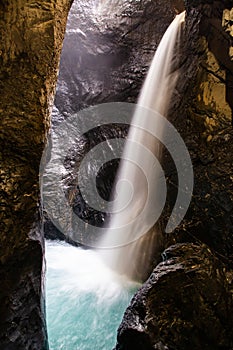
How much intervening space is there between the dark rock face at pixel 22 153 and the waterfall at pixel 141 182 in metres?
3.53

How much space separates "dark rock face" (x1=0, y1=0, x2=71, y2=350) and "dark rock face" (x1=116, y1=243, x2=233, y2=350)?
1101mm

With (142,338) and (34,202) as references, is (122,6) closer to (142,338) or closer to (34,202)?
(34,202)

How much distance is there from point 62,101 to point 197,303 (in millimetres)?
7398

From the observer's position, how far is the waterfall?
21.1 ft

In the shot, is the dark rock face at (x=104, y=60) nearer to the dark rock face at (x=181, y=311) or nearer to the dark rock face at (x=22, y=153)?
the dark rock face at (x=181, y=311)

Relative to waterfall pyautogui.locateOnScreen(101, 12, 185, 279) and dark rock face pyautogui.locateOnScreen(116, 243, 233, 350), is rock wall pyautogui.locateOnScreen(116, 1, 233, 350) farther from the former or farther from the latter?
waterfall pyautogui.locateOnScreen(101, 12, 185, 279)

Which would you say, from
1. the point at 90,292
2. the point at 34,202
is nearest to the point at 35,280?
the point at 34,202

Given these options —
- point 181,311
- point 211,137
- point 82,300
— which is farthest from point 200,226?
point 82,300

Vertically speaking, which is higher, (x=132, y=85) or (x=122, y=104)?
(x=132, y=85)

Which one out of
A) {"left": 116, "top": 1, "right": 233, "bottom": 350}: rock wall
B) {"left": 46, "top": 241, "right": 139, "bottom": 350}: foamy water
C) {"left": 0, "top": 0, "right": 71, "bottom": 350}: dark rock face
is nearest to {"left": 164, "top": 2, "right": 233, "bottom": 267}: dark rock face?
{"left": 116, "top": 1, "right": 233, "bottom": 350}: rock wall

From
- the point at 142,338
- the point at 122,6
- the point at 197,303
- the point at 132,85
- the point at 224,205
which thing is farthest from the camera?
the point at 122,6

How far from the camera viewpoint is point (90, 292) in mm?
5598

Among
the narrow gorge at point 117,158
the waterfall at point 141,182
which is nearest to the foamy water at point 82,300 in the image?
the narrow gorge at point 117,158

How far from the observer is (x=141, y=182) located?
23.9ft
